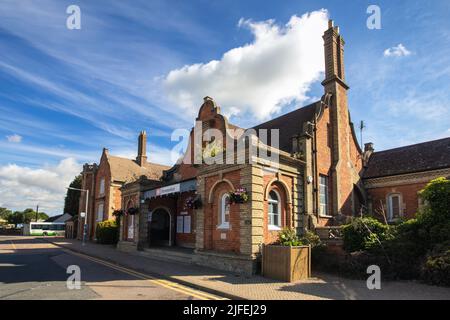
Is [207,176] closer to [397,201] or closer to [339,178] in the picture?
[339,178]

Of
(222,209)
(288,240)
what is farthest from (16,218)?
(288,240)

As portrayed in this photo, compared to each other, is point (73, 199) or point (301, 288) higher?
point (73, 199)

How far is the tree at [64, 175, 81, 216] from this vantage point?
63.4 m

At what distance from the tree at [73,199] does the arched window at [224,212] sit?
179 ft

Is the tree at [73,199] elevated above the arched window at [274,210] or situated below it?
above

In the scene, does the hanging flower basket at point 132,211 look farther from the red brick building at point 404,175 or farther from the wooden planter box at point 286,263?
the red brick building at point 404,175

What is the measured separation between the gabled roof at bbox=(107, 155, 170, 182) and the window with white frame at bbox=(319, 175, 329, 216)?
20249 mm

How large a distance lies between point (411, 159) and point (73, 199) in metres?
60.8

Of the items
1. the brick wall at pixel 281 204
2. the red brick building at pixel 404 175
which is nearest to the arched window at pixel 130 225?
the brick wall at pixel 281 204

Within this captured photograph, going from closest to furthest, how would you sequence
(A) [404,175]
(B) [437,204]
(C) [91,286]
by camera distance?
(C) [91,286], (B) [437,204], (A) [404,175]

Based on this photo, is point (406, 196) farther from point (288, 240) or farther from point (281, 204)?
point (288, 240)

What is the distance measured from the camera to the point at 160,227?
23172 mm

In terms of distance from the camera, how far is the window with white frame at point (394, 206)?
19000 mm
